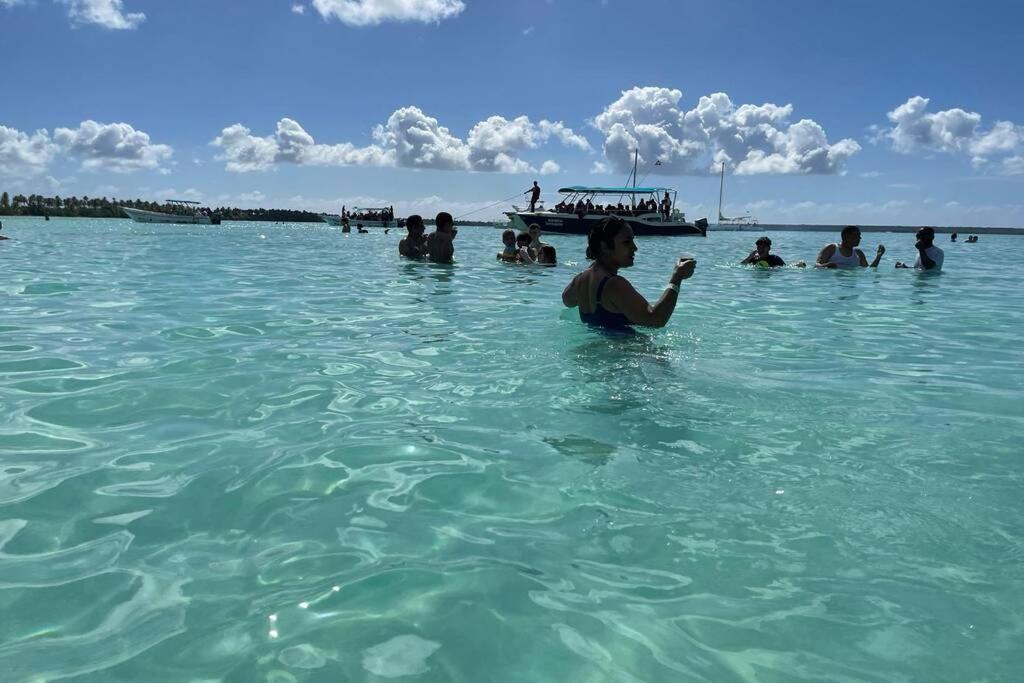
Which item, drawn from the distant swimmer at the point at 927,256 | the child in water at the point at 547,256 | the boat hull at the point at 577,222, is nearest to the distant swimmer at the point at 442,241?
the child in water at the point at 547,256

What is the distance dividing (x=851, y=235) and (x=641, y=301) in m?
10.2

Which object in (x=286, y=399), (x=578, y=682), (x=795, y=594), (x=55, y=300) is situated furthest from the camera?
(x=55, y=300)

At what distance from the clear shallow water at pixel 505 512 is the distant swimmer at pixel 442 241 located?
8.21 m

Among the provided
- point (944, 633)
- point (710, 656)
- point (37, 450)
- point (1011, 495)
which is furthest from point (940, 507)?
point (37, 450)

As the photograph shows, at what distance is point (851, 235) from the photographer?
523 inches

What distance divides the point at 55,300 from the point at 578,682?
8.51 m

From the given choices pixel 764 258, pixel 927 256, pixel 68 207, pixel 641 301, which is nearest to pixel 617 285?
pixel 641 301

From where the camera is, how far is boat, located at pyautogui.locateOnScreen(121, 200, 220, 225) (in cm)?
5831

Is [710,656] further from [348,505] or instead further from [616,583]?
[348,505]

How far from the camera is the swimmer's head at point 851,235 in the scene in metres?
12.9

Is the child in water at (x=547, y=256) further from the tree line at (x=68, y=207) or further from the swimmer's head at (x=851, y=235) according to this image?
the tree line at (x=68, y=207)

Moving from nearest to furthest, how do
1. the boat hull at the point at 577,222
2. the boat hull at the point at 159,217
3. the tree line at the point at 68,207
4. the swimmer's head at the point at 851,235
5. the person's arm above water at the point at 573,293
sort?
the person's arm above water at the point at 573,293 → the swimmer's head at the point at 851,235 → the boat hull at the point at 577,222 → the boat hull at the point at 159,217 → the tree line at the point at 68,207

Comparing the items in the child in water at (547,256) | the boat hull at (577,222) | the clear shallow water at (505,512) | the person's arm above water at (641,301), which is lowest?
the clear shallow water at (505,512)

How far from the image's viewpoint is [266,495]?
265 cm
